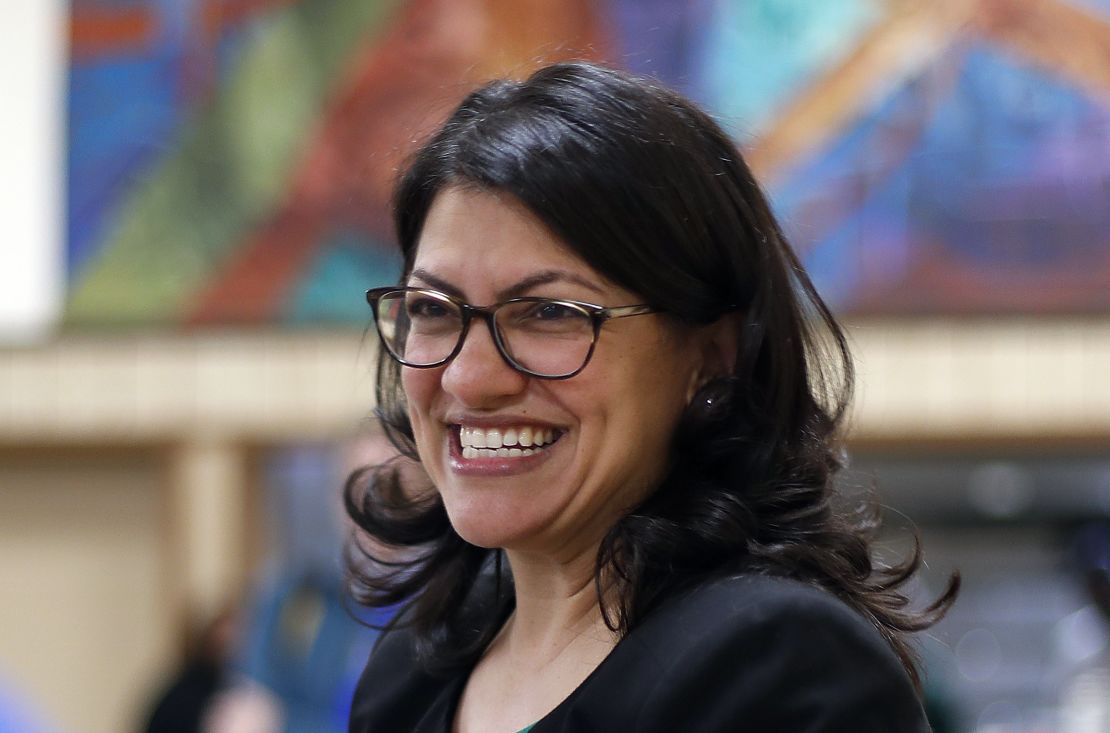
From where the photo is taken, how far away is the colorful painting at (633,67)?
527 centimetres

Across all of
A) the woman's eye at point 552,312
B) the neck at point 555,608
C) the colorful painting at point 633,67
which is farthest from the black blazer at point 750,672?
the colorful painting at point 633,67

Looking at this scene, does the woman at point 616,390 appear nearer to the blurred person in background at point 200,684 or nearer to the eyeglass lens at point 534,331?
the eyeglass lens at point 534,331

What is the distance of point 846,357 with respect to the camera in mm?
1295

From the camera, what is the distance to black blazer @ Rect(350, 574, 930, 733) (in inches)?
38.7

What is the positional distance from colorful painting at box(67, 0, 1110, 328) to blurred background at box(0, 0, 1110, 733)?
0.01 m

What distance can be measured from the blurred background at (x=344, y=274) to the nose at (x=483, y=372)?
12.5 ft

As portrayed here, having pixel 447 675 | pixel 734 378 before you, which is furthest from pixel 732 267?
pixel 447 675

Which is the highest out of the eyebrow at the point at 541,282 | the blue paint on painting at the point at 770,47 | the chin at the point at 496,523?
the blue paint on painting at the point at 770,47

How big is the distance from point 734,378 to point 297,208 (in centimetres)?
468

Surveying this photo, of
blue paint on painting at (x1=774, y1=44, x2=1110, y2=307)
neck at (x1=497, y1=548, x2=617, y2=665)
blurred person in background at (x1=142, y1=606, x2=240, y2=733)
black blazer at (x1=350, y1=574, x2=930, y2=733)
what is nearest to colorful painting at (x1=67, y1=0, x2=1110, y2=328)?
blue paint on painting at (x1=774, y1=44, x2=1110, y2=307)

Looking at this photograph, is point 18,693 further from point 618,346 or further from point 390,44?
point 618,346

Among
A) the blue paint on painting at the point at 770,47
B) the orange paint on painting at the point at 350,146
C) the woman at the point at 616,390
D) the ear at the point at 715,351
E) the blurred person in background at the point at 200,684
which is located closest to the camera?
the woman at the point at 616,390

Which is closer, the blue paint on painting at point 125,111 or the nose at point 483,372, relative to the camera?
the nose at point 483,372

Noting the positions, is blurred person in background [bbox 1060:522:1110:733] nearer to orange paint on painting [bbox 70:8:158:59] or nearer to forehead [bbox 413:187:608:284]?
forehead [bbox 413:187:608:284]
